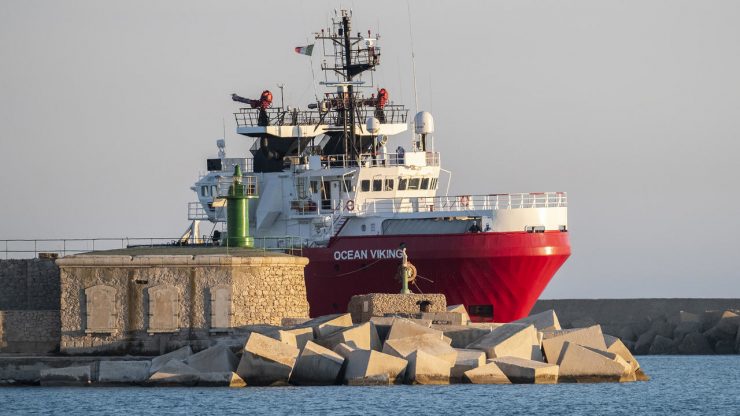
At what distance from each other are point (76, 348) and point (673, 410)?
489 inches

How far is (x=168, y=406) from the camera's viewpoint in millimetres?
38375

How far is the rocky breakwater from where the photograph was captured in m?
41.1

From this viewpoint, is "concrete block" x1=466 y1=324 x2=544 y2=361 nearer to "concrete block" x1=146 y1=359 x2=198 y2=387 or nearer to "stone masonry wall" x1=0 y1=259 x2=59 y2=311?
"concrete block" x1=146 y1=359 x2=198 y2=387

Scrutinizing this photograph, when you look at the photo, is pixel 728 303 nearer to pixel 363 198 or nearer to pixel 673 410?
pixel 363 198

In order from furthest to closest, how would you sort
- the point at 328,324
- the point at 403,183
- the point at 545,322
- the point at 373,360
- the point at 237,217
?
the point at 403,183
the point at 237,217
the point at 545,322
the point at 328,324
the point at 373,360

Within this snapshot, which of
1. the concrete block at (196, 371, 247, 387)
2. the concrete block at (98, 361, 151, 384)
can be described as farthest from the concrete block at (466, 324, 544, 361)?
the concrete block at (98, 361, 151, 384)

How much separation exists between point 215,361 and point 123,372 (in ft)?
6.66

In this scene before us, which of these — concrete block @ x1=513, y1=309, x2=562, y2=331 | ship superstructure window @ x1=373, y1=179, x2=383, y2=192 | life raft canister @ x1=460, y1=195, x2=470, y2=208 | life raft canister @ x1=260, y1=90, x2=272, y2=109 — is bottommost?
concrete block @ x1=513, y1=309, x2=562, y2=331

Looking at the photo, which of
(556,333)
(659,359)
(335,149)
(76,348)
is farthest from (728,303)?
(76,348)

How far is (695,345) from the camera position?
6325 cm

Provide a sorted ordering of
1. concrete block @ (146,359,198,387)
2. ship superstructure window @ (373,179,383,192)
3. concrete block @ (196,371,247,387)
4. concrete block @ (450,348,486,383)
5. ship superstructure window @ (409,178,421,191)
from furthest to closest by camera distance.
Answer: ship superstructure window @ (409,178,421,191) < ship superstructure window @ (373,179,383,192) < concrete block @ (450,348,486,383) < concrete block @ (146,359,198,387) < concrete block @ (196,371,247,387)

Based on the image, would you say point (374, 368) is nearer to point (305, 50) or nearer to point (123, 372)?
point (123, 372)

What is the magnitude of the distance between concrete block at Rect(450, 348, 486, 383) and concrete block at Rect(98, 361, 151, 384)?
6.14m

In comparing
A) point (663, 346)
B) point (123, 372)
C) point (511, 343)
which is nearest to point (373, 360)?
point (511, 343)
